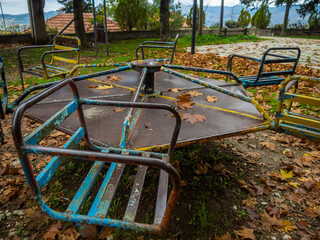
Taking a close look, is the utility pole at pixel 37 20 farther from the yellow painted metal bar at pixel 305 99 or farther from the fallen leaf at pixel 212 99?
the yellow painted metal bar at pixel 305 99

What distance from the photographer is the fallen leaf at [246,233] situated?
5.64 ft

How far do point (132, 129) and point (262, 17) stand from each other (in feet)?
79.4

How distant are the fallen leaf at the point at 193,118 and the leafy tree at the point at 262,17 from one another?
77.1ft

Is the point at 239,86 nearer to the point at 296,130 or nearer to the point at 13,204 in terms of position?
the point at 296,130

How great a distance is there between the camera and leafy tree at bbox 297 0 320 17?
774 inches

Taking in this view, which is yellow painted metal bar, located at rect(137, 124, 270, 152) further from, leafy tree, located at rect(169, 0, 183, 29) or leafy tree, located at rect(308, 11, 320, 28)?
leafy tree, located at rect(169, 0, 183, 29)

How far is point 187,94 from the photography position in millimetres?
3135

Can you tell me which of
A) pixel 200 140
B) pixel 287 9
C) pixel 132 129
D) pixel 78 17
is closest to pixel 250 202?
pixel 200 140

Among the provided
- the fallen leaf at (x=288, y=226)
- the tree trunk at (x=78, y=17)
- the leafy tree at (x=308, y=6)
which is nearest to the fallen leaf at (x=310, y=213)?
the fallen leaf at (x=288, y=226)

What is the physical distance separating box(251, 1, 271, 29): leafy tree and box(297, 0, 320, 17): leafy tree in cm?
300

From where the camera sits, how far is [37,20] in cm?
962

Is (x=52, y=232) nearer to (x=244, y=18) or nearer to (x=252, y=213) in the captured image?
(x=252, y=213)

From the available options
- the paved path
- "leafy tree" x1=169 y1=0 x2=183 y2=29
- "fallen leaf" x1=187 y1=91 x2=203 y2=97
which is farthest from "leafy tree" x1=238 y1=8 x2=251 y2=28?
"fallen leaf" x1=187 y1=91 x2=203 y2=97

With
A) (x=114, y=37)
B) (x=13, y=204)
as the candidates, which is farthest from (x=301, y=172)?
(x=114, y=37)
